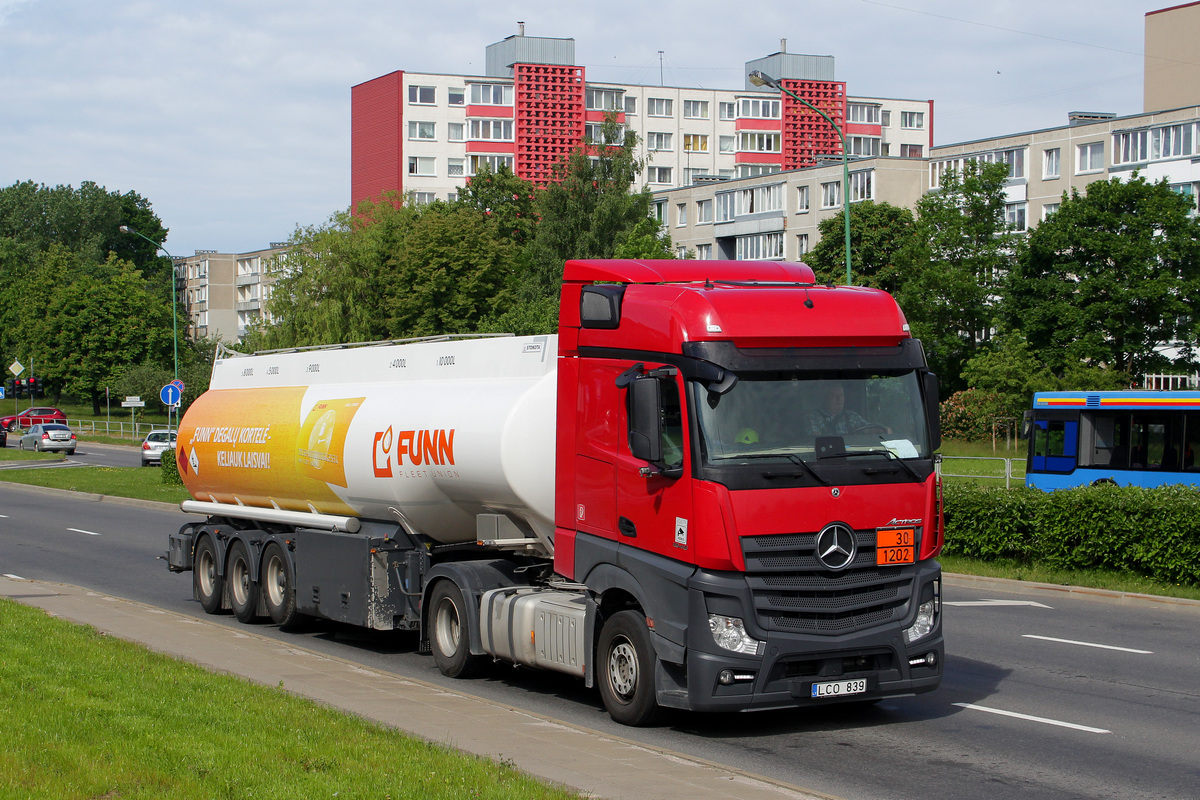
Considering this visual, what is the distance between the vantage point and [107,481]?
4138cm

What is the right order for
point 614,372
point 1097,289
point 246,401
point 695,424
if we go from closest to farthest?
point 695,424 < point 614,372 < point 246,401 < point 1097,289

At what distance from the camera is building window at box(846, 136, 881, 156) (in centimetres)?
11700

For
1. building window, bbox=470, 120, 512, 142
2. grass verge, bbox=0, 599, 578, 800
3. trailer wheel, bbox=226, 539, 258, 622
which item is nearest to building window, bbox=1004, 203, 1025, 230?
building window, bbox=470, 120, 512, 142

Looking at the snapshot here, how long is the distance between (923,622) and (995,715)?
139cm

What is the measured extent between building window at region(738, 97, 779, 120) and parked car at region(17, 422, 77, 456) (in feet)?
212

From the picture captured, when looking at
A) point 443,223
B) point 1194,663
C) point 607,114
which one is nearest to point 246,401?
point 1194,663

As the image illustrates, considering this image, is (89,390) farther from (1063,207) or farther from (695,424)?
(695,424)

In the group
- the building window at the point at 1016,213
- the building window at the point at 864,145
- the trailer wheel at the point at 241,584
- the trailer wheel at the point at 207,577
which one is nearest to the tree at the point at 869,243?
the building window at the point at 1016,213

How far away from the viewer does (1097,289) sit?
56250 mm

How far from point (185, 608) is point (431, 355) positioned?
21.2 feet

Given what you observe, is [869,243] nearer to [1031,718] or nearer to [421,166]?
[421,166]

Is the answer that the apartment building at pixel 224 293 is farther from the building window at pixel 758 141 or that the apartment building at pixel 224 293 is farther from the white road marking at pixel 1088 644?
the white road marking at pixel 1088 644

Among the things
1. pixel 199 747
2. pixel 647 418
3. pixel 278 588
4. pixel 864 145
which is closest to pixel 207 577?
pixel 278 588

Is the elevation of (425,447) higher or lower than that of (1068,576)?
higher
